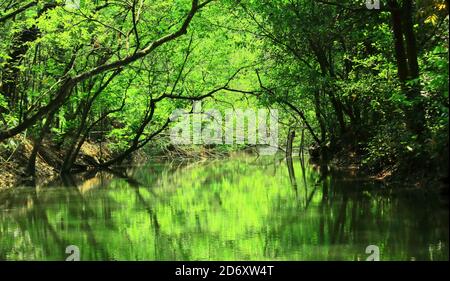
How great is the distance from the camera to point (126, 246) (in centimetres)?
777

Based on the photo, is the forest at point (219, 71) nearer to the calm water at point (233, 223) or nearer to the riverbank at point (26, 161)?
the riverbank at point (26, 161)

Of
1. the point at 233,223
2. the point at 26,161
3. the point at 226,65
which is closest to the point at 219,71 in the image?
the point at 226,65

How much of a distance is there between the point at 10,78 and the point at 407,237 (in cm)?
1680

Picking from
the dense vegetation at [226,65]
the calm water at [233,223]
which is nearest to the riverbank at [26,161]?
the dense vegetation at [226,65]

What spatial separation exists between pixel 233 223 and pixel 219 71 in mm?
15787

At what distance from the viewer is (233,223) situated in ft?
30.5

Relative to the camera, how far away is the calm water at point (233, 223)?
23.3ft

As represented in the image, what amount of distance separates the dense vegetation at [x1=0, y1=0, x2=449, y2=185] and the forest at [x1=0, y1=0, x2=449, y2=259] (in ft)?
0.18

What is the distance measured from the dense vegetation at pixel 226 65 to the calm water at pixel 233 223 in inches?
60.5

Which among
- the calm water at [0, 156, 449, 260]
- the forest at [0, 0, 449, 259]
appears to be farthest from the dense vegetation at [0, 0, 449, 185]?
the calm water at [0, 156, 449, 260]

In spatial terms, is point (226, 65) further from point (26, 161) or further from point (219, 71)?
point (26, 161)

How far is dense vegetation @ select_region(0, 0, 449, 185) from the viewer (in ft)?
42.9
